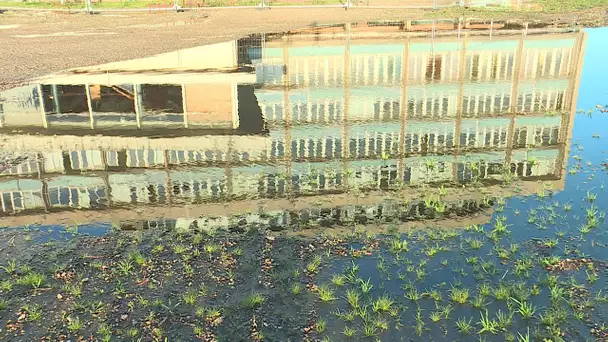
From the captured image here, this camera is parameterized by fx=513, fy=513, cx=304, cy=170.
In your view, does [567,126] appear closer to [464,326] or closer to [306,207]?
[306,207]

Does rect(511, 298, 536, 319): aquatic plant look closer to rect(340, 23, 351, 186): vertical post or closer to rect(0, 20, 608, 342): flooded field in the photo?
rect(0, 20, 608, 342): flooded field

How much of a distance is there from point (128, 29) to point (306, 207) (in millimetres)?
26734

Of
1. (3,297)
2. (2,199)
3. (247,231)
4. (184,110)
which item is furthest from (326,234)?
(184,110)

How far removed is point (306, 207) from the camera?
8.24 metres

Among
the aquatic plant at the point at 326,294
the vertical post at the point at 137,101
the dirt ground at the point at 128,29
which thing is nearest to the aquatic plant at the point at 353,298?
the aquatic plant at the point at 326,294

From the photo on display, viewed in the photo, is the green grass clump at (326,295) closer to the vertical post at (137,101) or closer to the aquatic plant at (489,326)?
the aquatic plant at (489,326)

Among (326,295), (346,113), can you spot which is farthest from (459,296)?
(346,113)

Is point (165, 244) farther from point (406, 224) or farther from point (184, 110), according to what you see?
point (184, 110)

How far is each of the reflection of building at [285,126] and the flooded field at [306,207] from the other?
0.06 m

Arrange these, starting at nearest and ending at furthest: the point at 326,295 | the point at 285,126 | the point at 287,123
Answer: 1. the point at 326,295
2. the point at 285,126
3. the point at 287,123

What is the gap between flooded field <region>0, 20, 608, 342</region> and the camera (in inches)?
214

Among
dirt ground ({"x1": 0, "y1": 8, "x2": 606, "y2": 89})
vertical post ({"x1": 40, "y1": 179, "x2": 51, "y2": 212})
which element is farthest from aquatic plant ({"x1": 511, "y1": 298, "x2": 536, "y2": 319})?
dirt ground ({"x1": 0, "y1": 8, "x2": 606, "y2": 89})

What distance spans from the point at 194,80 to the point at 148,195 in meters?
7.78

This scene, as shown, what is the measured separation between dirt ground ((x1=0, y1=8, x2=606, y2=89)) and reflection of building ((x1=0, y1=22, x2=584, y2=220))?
2.91 metres
